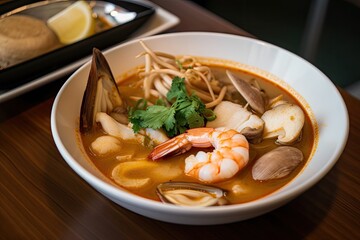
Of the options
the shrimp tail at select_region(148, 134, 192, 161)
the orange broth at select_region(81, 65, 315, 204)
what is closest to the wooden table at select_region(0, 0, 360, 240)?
the orange broth at select_region(81, 65, 315, 204)

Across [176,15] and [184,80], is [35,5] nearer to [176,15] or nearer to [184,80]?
[176,15]

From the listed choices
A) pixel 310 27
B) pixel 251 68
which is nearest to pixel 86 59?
pixel 251 68

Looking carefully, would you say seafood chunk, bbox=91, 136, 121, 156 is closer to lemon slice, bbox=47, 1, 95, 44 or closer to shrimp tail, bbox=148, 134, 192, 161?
shrimp tail, bbox=148, 134, 192, 161

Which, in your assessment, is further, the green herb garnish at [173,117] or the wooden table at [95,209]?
the green herb garnish at [173,117]

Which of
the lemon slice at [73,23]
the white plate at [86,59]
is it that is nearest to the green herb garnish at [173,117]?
the white plate at [86,59]

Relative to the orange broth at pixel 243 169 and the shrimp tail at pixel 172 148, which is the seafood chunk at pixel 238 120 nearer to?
the orange broth at pixel 243 169

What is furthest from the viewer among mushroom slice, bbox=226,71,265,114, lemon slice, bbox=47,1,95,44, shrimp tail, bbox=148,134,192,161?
lemon slice, bbox=47,1,95,44

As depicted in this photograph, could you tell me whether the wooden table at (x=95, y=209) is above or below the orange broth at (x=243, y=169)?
below
